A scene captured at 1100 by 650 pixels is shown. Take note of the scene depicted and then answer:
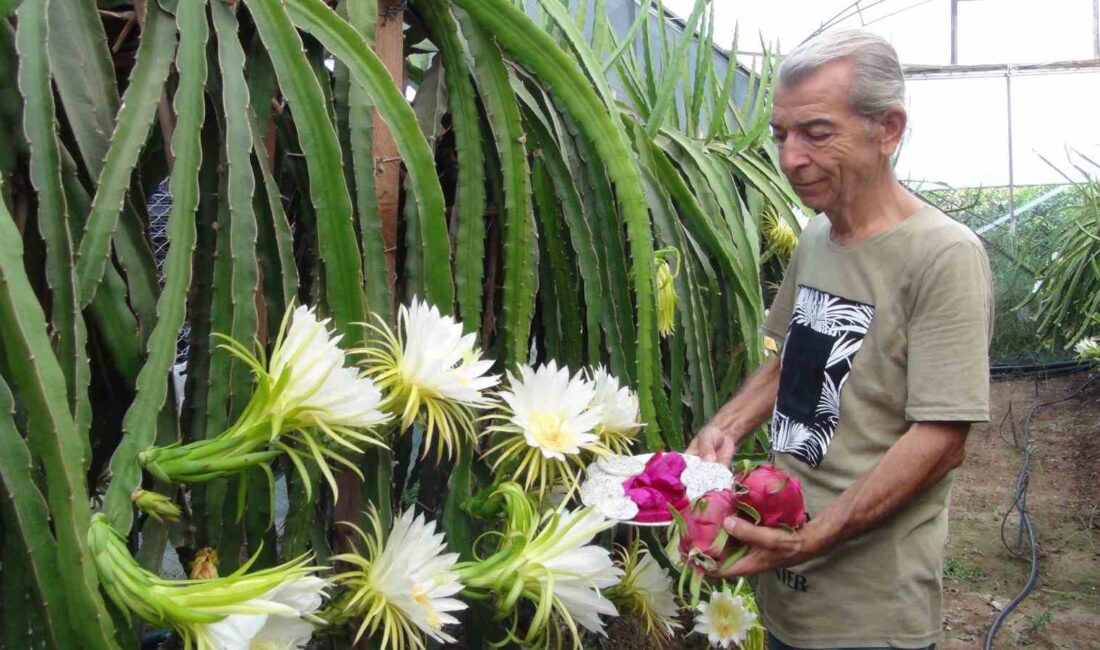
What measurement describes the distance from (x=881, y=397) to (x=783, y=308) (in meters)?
0.27

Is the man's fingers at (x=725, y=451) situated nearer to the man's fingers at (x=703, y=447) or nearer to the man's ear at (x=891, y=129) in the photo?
the man's fingers at (x=703, y=447)

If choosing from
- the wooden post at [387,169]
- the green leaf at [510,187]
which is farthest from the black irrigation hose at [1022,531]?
the wooden post at [387,169]

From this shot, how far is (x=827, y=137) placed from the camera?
938mm

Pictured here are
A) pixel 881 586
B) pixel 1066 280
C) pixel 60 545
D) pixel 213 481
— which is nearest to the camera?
pixel 60 545

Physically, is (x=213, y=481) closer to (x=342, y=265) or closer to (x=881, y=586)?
(x=342, y=265)

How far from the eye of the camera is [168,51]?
0.75m

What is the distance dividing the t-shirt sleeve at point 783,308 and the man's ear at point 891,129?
9.2 inches

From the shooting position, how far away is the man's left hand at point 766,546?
0.86m

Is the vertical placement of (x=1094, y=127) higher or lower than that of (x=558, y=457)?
higher

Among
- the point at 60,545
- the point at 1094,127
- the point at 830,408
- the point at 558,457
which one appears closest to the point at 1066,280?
the point at 1094,127

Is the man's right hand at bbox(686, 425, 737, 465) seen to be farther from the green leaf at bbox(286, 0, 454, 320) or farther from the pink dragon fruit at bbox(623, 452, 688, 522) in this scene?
the green leaf at bbox(286, 0, 454, 320)

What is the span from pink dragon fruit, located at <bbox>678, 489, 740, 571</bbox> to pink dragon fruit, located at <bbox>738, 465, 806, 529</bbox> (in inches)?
1.5

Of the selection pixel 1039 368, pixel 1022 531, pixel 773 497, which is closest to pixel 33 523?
pixel 773 497

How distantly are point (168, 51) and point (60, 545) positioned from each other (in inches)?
16.0
